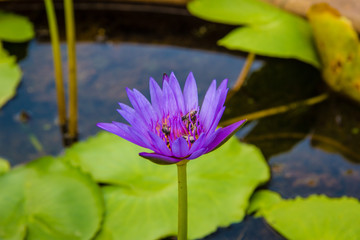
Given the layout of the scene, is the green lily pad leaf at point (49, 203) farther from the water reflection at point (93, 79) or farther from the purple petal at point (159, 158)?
the purple petal at point (159, 158)

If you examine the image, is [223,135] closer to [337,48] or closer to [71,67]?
[71,67]

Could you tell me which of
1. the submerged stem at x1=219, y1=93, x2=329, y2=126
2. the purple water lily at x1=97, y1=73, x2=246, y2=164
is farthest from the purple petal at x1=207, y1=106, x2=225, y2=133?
the submerged stem at x1=219, y1=93, x2=329, y2=126

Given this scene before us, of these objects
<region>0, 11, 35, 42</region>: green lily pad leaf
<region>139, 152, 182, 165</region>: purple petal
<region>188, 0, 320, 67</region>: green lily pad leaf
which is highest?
<region>139, 152, 182, 165</region>: purple petal

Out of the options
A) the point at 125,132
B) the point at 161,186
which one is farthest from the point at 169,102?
the point at 161,186

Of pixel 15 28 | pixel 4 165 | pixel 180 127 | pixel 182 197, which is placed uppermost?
pixel 180 127

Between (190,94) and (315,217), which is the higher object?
(190,94)

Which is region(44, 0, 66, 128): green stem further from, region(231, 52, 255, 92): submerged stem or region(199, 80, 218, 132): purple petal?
region(199, 80, 218, 132): purple petal
